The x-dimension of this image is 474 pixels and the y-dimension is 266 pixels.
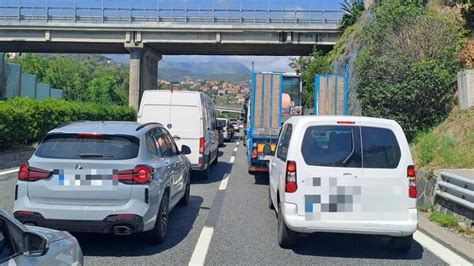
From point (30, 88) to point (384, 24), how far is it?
41.7 metres

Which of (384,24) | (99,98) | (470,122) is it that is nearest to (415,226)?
(470,122)

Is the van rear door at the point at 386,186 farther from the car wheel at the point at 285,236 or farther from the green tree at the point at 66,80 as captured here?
the green tree at the point at 66,80

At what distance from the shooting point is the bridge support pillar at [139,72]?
150 feet

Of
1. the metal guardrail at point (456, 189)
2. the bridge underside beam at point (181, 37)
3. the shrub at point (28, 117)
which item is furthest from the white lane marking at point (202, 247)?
the bridge underside beam at point (181, 37)

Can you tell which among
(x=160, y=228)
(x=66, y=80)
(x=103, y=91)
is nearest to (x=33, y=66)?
(x=66, y=80)

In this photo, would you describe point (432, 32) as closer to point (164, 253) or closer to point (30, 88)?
point (164, 253)

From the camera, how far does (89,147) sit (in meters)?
6.60

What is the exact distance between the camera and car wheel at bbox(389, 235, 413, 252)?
6.72 meters

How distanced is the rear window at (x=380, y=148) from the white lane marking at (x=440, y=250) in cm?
134

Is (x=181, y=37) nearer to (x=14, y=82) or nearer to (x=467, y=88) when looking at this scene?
(x=14, y=82)

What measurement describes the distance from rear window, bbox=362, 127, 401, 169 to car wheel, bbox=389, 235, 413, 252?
3.25ft

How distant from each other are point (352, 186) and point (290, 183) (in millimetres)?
752

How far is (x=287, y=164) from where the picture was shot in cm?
656

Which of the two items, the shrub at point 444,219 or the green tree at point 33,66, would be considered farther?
the green tree at point 33,66
